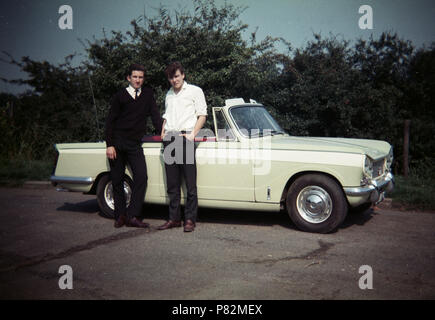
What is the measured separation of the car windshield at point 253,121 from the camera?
5.75m

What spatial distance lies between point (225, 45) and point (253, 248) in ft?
19.8

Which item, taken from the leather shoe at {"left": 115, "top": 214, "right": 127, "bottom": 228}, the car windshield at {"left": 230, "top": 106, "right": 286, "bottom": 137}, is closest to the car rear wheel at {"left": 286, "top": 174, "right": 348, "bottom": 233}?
the car windshield at {"left": 230, "top": 106, "right": 286, "bottom": 137}

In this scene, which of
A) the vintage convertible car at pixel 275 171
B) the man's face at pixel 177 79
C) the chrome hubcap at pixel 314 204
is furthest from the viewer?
the man's face at pixel 177 79

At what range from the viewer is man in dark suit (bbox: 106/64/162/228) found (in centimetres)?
561

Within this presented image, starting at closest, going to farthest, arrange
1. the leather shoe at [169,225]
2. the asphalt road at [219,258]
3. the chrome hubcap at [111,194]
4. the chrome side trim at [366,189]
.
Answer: the asphalt road at [219,258] < the chrome side trim at [366,189] < the leather shoe at [169,225] < the chrome hubcap at [111,194]

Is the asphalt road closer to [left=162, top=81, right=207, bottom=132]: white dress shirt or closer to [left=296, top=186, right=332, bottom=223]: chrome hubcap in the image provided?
[left=296, top=186, right=332, bottom=223]: chrome hubcap

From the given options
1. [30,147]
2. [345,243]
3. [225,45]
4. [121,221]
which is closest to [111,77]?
[225,45]

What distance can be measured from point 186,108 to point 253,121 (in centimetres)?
104

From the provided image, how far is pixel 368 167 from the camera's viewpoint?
523 centimetres

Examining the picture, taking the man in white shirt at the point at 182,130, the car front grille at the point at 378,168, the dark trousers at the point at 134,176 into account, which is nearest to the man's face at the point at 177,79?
the man in white shirt at the point at 182,130

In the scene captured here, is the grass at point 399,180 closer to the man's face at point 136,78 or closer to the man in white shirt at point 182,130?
the man in white shirt at point 182,130

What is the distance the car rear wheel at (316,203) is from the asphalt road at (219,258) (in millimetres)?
181

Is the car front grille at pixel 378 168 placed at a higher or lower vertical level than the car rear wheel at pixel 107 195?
higher

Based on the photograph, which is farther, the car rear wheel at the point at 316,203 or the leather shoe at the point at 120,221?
the leather shoe at the point at 120,221
